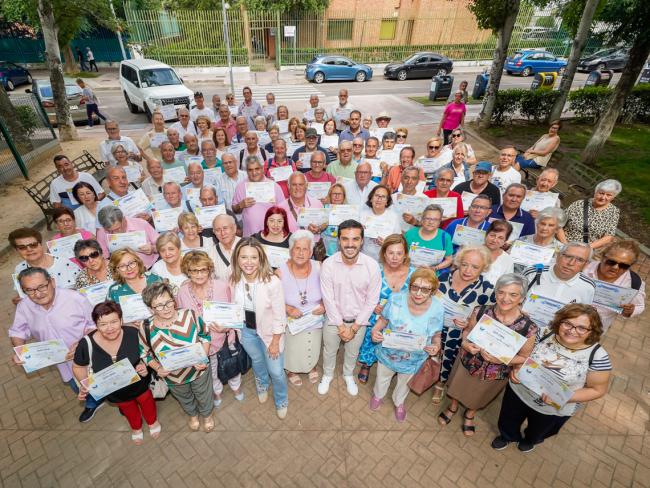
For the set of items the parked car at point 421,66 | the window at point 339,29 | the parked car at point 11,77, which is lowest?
the parked car at point 11,77

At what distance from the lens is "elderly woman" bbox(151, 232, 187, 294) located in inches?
148

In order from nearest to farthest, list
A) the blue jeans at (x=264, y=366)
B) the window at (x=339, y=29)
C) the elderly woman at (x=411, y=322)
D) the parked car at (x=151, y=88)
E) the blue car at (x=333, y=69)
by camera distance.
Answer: the elderly woman at (x=411, y=322)
the blue jeans at (x=264, y=366)
the parked car at (x=151, y=88)
the blue car at (x=333, y=69)
the window at (x=339, y=29)

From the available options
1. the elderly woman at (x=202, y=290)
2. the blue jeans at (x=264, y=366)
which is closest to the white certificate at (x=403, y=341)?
the blue jeans at (x=264, y=366)

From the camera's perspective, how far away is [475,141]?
46.1 ft

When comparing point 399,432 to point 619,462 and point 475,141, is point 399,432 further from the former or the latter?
point 475,141

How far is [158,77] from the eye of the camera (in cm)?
1653

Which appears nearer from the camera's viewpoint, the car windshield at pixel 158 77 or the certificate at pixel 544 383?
the certificate at pixel 544 383

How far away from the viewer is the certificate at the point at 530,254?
4.10 m

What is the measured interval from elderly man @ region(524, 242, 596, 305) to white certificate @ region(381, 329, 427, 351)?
1.41 m

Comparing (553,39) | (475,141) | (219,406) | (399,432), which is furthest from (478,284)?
(553,39)

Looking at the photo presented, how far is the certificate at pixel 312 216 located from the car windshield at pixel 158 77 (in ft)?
50.9

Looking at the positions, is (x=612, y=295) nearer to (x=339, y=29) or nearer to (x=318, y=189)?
(x=318, y=189)

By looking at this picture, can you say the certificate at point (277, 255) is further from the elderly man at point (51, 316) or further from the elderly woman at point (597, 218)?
the elderly woman at point (597, 218)

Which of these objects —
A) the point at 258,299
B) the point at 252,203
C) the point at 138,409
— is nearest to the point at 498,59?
the point at 252,203
